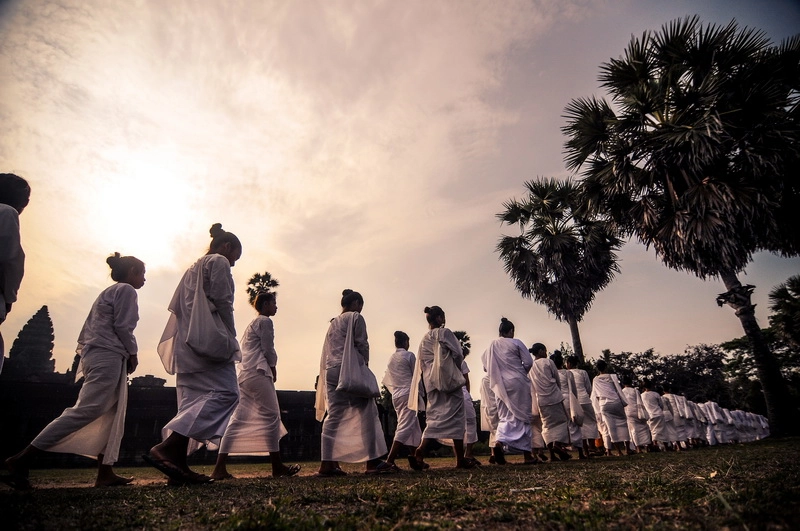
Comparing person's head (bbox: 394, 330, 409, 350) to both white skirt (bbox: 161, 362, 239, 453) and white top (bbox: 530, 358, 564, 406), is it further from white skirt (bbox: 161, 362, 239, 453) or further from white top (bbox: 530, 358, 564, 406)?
white skirt (bbox: 161, 362, 239, 453)

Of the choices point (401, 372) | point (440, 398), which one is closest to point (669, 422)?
point (401, 372)

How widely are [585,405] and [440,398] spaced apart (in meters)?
5.33

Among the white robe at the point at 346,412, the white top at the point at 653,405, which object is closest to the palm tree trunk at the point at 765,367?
the white top at the point at 653,405

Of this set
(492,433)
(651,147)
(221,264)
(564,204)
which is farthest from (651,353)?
(221,264)

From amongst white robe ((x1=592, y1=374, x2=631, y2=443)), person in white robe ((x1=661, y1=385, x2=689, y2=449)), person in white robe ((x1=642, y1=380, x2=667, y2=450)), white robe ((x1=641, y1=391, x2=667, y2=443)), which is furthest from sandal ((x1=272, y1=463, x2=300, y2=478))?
person in white robe ((x1=661, y1=385, x2=689, y2=449))

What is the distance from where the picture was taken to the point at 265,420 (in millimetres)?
5230

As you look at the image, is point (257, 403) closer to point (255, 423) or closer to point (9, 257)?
point (255, 423)

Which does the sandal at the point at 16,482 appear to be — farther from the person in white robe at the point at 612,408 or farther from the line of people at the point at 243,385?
the person in white robe at the point at 612,408

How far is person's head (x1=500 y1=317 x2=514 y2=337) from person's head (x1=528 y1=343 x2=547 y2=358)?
47.6 inches

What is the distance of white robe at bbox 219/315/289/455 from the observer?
5117 mm

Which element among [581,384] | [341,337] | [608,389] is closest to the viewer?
[341,337]

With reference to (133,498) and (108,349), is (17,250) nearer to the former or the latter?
(108,349)

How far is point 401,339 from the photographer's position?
788 cm

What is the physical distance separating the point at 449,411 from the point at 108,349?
414cm
